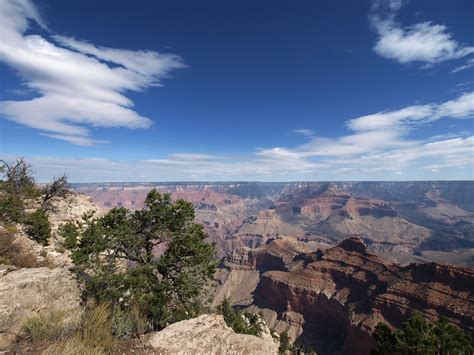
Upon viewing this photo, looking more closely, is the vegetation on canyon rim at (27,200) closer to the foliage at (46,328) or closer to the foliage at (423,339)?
the foliage at (46,328)

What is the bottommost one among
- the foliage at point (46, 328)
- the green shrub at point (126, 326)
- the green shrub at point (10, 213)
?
the green shrub at point (126, 326)

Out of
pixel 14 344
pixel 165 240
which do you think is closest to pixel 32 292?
Result: pixel 14 344

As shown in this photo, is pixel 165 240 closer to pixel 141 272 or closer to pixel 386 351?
pixel 141 272

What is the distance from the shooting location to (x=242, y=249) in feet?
632

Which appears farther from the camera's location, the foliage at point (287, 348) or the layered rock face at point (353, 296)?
the layered rock face at point (353, 296)

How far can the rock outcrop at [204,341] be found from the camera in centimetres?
891

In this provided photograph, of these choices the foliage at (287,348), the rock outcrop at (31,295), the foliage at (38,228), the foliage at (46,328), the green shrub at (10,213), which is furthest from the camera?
the foliage at (287,348)

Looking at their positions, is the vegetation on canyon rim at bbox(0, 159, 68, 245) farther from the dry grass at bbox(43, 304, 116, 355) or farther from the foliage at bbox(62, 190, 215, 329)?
the dry grass at bbox(43, 304, 116, 355)

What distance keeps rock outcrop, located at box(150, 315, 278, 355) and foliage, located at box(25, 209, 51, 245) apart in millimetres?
21681

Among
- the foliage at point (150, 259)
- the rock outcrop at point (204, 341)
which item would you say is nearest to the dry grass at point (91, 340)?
the rock outcrop at point (204, 341)

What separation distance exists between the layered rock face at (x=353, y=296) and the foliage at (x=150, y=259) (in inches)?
3049

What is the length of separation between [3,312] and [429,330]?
30.4 meters

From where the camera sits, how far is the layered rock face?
250ft

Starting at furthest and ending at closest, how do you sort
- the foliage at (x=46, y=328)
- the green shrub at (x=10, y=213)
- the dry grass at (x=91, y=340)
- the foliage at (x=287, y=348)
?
the foliage at (x=287, y=348)
the green shrub at (x=10, y=213)
the foliage at (x=46, y=328)
the dry grass at (x=91, y=340)
